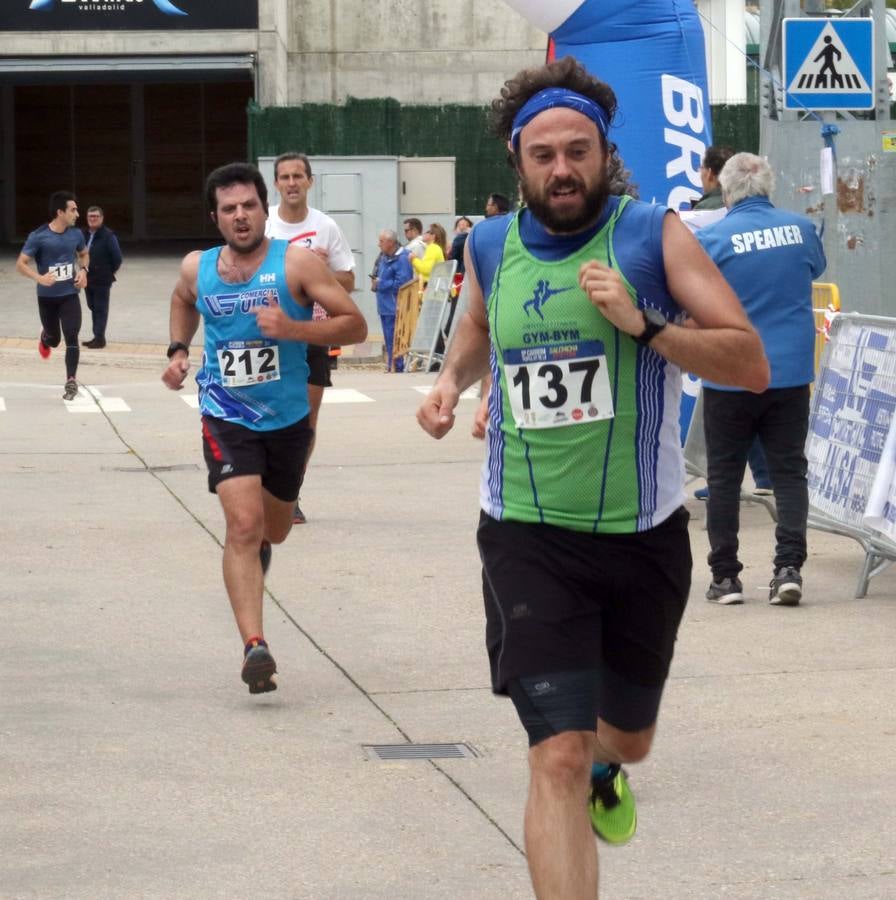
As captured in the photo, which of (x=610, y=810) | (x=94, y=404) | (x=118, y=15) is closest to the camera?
(x=610, y=810)

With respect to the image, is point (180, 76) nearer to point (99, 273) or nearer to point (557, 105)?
point (99, 273)

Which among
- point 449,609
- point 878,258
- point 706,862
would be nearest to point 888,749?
point 706,862

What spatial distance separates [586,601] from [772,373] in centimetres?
413

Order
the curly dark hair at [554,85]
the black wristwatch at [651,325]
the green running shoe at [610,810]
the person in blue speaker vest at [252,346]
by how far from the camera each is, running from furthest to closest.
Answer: the person in blue speaker vest at [252,346] < the green running shoe at [610,810] < the curly dark hair at [554,85] < the black wristwatch at [651,325]

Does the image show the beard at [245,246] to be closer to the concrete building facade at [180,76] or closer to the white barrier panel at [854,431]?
the white barrier panel at [854,431]

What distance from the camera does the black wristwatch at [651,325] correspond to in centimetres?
379

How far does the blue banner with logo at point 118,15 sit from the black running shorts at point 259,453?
2592cm

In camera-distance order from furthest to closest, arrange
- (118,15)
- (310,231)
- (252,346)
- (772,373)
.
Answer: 1. (118,15)
2. (310,231)
3. (772,373)
4. (252,346)

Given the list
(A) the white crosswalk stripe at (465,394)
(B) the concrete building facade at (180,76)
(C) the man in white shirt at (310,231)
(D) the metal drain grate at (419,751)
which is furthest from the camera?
(B) the concrete building facade at (180,76)

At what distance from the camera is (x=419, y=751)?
19.0ft

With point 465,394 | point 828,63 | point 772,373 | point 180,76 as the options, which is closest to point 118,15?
point 180,76

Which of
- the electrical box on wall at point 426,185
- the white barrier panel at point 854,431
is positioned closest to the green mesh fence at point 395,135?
Result: the electrical box on wall at point 426,185

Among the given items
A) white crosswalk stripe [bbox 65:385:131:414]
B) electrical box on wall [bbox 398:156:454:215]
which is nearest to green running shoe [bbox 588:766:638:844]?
white crosswalk stripe [bbox 65:385:131:414]

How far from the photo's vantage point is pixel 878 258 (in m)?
14.5
